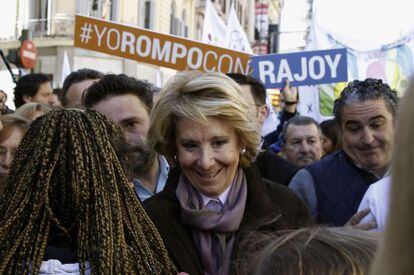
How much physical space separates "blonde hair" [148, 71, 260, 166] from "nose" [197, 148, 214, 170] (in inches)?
4.7

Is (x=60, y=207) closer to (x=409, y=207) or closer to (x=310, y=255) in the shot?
(x=310, y=255)

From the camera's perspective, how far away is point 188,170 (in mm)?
2629

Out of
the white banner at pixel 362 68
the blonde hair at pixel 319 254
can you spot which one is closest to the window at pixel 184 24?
the white banner at pixel 362 68

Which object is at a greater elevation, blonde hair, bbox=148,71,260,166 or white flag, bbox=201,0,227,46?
white flag, bbox=201,0,227,46

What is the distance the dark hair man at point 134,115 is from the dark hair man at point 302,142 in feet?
7.60

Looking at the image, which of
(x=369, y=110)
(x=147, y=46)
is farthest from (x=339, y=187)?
(x=147, y=46)

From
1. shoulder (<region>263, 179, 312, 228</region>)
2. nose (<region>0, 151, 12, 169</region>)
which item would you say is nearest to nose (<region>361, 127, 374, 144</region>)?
shoulder (<region>263, 179, 312, 228</region>)

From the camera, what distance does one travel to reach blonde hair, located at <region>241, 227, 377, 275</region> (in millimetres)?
1310

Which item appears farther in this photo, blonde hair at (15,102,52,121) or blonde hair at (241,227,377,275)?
blonde hair at (15,102,52,121)

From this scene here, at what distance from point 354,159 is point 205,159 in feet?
2.88

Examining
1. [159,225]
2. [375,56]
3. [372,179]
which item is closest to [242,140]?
[159,225]

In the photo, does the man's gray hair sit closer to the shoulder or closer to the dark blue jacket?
the dark blue jacket

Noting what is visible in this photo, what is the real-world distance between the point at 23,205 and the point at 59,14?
27247mm

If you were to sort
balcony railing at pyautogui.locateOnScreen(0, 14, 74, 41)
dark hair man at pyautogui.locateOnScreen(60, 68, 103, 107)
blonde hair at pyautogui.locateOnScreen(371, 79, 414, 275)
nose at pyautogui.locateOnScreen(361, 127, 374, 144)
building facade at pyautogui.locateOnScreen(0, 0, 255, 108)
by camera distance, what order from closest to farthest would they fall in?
blonde hair at pyautogui.locateOnScreen(371, 79, 414, 275)
nose at pyautogui.locateOnScreen(361, 127, 374, 144)
dark hair man at pyautogui.locateOnScreen(60, 68, 103, 107)
building facade at pyautogui.locateOnScreen(0, 0, 255, 108)
balcony railing at pyautogui.locateOnScreen(0, 14, 74, 41)
